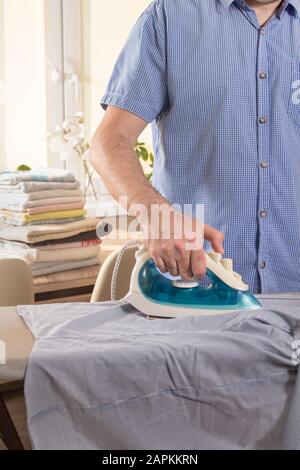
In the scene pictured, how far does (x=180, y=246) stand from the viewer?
136cm

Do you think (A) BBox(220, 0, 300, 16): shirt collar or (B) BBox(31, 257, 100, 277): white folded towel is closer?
(A) BBox(220, 0, 300, 16): shirt collar

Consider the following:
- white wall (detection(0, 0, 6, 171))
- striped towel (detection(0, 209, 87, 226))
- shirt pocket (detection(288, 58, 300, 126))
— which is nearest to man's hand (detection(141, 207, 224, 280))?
shirt pocket (detection(288, 58, 300, 126))

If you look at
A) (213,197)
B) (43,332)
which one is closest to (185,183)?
(213,197)

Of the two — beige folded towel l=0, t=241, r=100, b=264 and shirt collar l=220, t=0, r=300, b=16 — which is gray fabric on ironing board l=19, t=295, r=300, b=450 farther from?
beige folded towel l=0, t=241, r=100, b=264

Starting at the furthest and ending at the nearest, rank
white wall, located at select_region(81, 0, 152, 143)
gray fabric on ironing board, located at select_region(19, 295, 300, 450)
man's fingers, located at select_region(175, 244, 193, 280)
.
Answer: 1. white wall, located at select_region(81, 0, 152, 143)
2. man's fingers, located at select_region(175, 244, 193, 280)
3. gray fabric on ironing board, located at select_region(19, 295, 300, 450)

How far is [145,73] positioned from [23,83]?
1.76 metres

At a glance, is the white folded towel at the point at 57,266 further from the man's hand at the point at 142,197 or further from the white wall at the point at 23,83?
the white wall at the point at 23,83

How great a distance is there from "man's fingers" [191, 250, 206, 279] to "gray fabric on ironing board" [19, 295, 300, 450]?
19cm

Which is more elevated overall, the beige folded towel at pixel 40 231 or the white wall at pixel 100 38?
the white wall at pixel 100 38

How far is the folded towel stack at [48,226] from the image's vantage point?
8.14ft

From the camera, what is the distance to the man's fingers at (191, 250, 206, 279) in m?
1.38

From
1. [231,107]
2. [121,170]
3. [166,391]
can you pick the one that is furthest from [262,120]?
[166,391]

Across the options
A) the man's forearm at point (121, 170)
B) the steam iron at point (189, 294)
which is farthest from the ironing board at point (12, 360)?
the man's forearm at point (121, 170)

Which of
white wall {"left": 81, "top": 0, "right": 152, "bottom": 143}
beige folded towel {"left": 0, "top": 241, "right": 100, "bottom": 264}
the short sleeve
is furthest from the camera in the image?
white wall {"left": 81, "top": 0, "right": 152, "bottom": 143}
